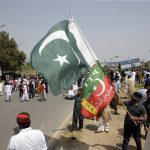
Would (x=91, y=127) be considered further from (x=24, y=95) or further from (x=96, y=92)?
(x=24, y=95)

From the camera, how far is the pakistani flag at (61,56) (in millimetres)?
7941

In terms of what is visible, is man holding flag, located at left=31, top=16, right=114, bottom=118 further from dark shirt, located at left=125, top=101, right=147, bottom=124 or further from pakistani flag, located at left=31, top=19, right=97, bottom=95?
dark shirt, located at left=125, top=101, right=147, bottom=124

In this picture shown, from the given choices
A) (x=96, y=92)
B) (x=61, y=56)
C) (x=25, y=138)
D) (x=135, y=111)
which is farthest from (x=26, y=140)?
(x=135, y=111)

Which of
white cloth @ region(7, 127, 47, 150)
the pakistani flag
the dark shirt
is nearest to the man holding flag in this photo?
the pakistani flag

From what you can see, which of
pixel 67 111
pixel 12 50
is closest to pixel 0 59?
pixel 12 50

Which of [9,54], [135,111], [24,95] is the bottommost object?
[24,95]

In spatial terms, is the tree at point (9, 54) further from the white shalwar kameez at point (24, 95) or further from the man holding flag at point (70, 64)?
the man holding flag at point (70, 64)

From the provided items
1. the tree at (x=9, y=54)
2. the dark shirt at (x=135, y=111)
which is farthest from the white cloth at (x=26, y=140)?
the tree at (x=9, y=54)

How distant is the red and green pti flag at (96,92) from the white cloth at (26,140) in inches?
Answer: 110

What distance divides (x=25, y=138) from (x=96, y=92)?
317 centimetres

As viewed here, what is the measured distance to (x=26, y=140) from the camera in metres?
4.82

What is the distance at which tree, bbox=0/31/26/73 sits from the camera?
57500mm

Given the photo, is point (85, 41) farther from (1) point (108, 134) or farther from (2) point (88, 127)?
(2) point (88, 127)

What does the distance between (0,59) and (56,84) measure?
165 feet
